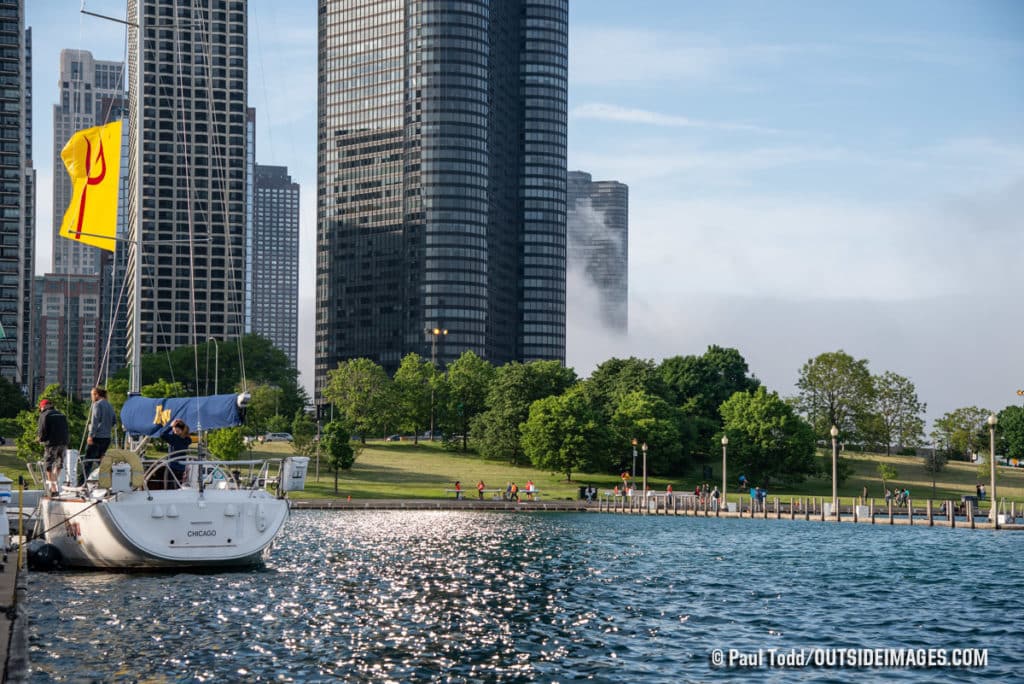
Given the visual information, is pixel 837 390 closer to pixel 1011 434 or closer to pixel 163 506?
pixel 1011 434

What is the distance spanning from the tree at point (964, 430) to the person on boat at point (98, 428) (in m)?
131

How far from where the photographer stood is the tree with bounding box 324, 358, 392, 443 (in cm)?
15825

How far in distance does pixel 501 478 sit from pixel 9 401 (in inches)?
3155

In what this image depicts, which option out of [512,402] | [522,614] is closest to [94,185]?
[522,614]

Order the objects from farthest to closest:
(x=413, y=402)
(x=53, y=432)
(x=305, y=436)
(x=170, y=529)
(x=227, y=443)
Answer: (x=413, y=402) < (x=305, y=436) < (x=227, y=443) < (x=53, y=432) < (x=170, y=529)

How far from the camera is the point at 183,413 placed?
138 feet

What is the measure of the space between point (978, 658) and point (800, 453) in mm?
104926

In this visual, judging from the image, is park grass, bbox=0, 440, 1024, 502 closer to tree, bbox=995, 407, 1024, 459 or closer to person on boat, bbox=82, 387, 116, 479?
tree, bbox=995, 407, 1024, 459

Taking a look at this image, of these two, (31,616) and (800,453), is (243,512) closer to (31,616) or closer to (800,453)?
(31,616)

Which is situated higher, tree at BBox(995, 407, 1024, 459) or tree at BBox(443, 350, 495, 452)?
tree at BBox(443, 350, 495, 452)

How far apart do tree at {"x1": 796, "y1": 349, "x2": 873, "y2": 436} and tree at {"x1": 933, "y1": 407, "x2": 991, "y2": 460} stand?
12318 mm

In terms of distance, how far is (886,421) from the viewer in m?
153

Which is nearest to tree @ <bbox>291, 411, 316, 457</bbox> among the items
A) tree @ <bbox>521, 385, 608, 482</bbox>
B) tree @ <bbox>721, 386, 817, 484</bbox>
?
tree @ <bbox>521, 385, 608, 482</bbox>

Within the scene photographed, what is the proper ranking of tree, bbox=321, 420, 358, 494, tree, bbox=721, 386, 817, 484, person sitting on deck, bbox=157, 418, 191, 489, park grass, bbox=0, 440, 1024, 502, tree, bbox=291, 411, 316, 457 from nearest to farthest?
1. person sitting on deck, bbox=157, 418, 191, 489
2. tree, bbox=321, 420, 358, 494
3. park grass, bbox=0, 440, 1024, 502
4. tree, bbox=291, 411, 316, 457
5. tree, bbox=721, 386, 817, 484
